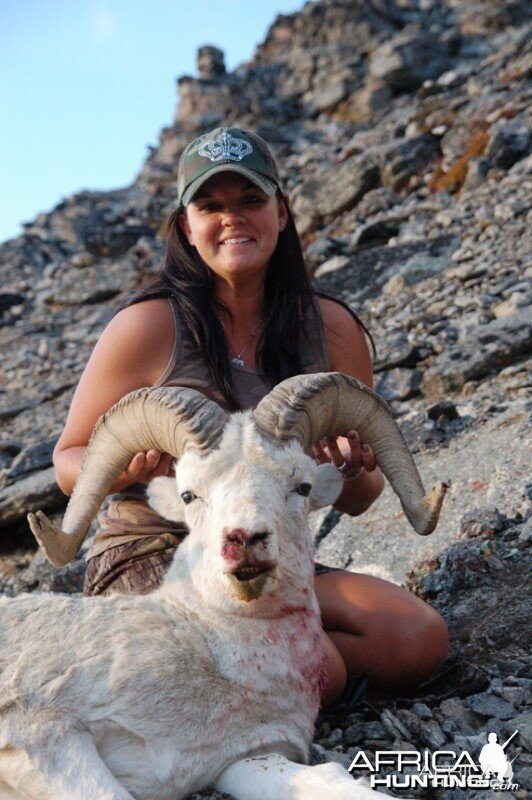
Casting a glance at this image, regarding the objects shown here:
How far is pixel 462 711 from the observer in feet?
15.6

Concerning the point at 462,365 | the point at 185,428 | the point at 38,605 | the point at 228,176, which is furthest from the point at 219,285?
the point at 462,365

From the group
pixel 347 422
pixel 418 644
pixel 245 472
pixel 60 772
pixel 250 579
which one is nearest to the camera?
pixel 60 772

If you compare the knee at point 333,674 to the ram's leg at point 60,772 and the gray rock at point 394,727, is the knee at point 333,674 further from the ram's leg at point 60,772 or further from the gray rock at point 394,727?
the ram's leg at point 60,772

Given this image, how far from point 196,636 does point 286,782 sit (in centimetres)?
80

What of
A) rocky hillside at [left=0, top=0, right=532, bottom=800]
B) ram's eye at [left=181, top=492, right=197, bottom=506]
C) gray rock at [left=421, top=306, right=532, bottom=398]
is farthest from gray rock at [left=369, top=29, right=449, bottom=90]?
ram's eye at [left=181, top=492, right=197, bottom=506]

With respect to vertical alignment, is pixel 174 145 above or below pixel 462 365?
above

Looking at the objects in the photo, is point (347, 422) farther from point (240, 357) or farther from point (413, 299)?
point (413, 299)

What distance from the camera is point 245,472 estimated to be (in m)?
4.20

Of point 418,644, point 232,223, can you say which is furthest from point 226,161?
point 418,644

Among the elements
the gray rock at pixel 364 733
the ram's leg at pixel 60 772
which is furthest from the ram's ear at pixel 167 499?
the gray rock at pixel 364 733

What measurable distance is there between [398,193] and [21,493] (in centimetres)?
1547

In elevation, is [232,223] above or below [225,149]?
below

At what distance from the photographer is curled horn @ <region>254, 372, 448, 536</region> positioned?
4480 mm

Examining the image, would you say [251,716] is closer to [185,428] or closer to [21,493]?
[185,428]
